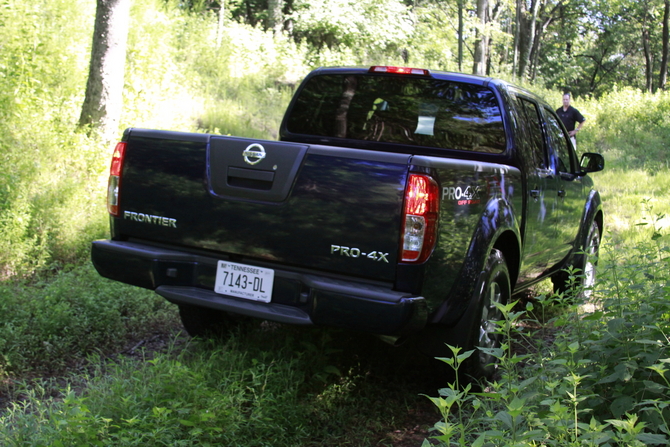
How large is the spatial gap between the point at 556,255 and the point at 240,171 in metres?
3.10

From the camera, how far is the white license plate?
11.0 feet

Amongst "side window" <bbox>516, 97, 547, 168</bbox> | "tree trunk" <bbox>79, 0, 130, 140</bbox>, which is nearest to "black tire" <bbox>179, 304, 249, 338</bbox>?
"side window" <bbox>516, 97, 547, 168</bbox>

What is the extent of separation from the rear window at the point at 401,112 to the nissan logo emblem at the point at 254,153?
4.57ft

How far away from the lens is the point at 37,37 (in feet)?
27.0

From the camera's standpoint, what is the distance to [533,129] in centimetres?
480

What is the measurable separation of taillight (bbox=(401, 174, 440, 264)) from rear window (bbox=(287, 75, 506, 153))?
1.35 meters

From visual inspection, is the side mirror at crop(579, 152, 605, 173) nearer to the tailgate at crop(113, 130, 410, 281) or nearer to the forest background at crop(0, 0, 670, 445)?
the forest background at crop(0, 0, 670, 445)

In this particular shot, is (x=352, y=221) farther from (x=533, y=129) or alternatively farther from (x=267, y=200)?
(x=533, y=129)

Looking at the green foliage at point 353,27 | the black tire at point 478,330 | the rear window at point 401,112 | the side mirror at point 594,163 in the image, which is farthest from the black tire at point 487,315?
the green foliage at point 353,27

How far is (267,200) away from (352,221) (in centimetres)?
50

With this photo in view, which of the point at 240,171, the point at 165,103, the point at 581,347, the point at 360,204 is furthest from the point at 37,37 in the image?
the point at 581,347

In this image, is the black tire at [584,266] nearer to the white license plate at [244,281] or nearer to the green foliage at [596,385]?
the green foliage at [596,385]

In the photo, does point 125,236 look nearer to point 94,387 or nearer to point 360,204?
point 94,387

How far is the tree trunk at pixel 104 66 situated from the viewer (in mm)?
7977
